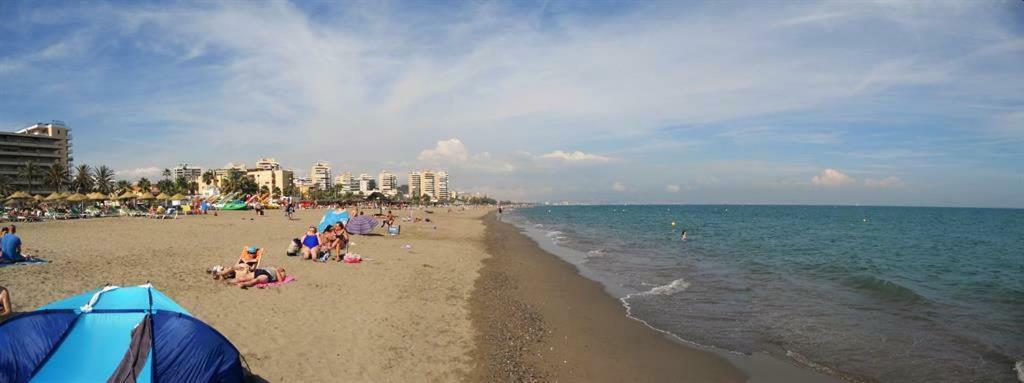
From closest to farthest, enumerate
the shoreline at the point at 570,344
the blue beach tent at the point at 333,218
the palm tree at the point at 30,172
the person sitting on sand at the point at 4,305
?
1. the person sitting on sand at the point at 4,305
2. the shoreline at the point at 570,344
3. the blue beach tent at the point at 333,218
4. the palm tree at the point at 30,172

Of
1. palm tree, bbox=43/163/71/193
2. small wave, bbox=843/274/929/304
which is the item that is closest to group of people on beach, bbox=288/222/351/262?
small wave, bbox=843/274/929/304

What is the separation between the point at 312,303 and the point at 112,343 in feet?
14.8

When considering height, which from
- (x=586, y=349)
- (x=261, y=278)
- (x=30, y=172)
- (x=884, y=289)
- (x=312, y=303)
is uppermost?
(x=30, y=172)

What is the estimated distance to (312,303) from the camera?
9953 mm

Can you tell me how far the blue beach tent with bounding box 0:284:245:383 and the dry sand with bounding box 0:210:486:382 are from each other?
111 cm

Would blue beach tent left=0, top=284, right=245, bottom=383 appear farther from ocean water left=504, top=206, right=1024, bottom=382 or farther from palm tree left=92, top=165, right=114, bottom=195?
palm tree left=92, top=165, right=114, bottom=195

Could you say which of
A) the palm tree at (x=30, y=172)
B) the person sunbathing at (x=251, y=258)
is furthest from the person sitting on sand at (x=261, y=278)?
the palm tree at (x=30, y=172)

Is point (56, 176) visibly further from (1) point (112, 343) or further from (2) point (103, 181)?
(1) point (112, 343)

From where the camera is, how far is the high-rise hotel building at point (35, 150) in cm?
7750

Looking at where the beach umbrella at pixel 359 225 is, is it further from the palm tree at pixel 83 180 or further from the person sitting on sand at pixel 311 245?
the palm tree at pixel 83 180

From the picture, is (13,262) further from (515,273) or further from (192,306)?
(515,273)

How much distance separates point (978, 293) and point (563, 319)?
50.9ft

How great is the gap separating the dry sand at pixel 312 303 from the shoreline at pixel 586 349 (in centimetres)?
56

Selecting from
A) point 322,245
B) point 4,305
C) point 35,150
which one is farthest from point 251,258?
point 35,150
